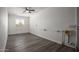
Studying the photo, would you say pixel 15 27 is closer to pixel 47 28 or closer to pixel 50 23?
pixel 47 28

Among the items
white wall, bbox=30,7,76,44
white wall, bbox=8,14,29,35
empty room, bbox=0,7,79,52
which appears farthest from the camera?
white wall, bbox=8,14,29,35

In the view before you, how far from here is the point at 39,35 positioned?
247 cm

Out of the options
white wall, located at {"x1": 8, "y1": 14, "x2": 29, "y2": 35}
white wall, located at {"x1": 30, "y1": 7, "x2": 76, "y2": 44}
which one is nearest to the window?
white wall, located at {"x1": 8, "y1": 14, "x2": 29, "y2": 35}

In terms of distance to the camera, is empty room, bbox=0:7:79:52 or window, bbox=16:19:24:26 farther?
window, bbox=16:19:24:26

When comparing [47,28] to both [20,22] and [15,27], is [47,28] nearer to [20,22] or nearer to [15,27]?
[20,22]

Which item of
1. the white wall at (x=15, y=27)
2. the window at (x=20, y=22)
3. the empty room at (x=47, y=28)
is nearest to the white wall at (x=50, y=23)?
the empty room at (x=47, y=28)

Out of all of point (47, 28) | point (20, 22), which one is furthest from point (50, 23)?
point (20, 22)

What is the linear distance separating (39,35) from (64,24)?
40.8 inches

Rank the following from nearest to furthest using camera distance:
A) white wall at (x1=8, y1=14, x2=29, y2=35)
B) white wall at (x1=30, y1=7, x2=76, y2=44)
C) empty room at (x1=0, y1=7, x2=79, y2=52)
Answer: empty room at (x1=0, y1=7, x2=79, y2=52), white wall at (x1=30, y1=7, x2=76, y2=44), white wall at (x1=8, y1=14, x2=29, y2=35)

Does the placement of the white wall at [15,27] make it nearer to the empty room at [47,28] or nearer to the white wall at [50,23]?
the empty room at [47,28]

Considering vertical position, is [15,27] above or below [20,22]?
below

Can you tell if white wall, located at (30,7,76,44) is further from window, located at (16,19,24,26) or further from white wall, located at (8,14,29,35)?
window, located at (16,19,24,26)

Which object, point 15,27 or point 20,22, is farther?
point 15,27
